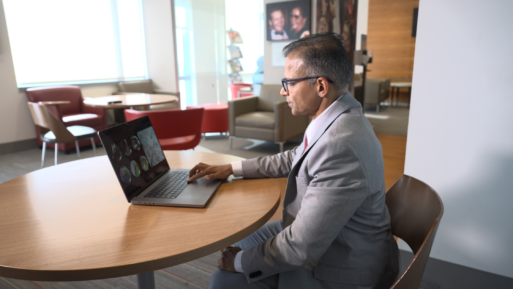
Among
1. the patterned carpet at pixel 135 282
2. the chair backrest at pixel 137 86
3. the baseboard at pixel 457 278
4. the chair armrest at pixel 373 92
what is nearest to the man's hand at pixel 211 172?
the patterned carpet at pixel 135 282

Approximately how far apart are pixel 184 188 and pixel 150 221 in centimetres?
23

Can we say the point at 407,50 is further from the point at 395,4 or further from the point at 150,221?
the point at 150,221

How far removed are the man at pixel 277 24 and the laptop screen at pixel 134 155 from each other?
4176 mm

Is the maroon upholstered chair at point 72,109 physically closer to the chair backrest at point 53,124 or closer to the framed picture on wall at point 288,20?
the chair backrest at point 53,124

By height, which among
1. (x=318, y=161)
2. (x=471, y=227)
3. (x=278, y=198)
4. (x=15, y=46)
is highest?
(x=15, y=46)

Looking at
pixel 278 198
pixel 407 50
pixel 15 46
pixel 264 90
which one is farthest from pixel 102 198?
pixel 407 50

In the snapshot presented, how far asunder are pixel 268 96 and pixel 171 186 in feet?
13.6

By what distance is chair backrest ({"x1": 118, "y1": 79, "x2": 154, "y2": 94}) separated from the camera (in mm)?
6051

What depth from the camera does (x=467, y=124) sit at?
5.65 ft

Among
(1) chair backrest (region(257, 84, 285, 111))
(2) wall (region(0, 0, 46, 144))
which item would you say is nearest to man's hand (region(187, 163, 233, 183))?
(1) chair backrest (region(257, 84, 285, 111))

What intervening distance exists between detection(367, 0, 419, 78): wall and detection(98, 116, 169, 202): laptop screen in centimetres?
938

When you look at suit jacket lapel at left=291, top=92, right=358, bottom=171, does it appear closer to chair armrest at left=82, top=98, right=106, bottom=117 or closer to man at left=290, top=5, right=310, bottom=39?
man at left=290, top=5, right=310, bottom=39

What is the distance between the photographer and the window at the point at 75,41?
5.07 meters

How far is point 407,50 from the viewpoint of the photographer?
30.8 ft
